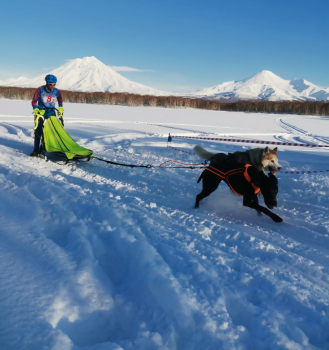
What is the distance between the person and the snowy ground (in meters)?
2.15

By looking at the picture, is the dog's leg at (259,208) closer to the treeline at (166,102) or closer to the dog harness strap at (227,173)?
the dog harness strap at (227,173)

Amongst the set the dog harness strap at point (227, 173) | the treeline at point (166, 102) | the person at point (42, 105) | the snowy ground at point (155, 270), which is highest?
the treeline at point (166, 102)

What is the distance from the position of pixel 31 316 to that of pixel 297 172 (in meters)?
5.33

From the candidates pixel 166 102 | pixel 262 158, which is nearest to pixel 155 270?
pixel 262 158

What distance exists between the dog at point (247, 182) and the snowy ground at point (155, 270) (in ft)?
0.72

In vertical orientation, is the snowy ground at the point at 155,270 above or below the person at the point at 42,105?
below

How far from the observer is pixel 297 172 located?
18.6 ft

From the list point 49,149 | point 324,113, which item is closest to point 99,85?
Result: point 324,113

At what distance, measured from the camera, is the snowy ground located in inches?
65.7

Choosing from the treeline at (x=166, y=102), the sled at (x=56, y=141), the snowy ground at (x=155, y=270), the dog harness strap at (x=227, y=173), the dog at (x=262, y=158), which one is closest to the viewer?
the snowy ground at (x=155, y=270)

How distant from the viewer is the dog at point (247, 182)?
131 inches

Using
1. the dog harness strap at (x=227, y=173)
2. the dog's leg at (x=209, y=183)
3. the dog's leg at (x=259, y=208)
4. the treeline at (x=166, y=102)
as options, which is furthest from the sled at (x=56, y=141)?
the treeline at (x=166, y=102)

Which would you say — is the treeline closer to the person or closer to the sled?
the person

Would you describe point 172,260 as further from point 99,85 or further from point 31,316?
point 99,85
